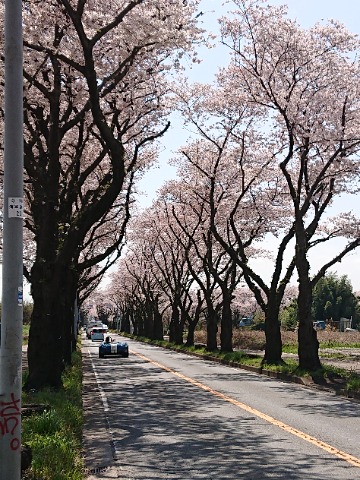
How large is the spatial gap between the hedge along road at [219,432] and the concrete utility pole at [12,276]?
2886mm

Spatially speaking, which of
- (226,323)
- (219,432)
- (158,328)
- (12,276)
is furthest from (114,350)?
(12,276)

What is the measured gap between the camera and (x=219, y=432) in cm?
1135

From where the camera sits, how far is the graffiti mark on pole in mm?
5543

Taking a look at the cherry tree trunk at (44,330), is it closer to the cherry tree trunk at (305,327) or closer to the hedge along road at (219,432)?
the hedge along road at (219,432)

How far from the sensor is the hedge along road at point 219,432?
849cm

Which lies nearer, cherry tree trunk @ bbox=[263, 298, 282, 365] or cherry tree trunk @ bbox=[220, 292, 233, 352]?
cherry tree trunk @ bbox=[263, 298, 282, 365]

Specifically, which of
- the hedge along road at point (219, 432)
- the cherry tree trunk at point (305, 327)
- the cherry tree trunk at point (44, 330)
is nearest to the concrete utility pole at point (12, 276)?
the hedge along road at point (219, 432)

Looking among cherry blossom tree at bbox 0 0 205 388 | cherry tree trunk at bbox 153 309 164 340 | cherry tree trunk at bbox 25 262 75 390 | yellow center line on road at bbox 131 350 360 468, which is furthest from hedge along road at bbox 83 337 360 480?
cherry tree trunk at bbox 153 309 164 340

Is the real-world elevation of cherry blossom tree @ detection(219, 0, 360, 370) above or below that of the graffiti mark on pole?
above

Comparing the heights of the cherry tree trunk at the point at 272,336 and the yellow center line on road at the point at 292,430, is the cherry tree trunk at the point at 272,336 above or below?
above

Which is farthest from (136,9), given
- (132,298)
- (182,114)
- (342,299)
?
(342,299)

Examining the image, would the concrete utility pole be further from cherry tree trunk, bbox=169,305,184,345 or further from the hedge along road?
cherry tree trunk, bbox=169,305,184,345

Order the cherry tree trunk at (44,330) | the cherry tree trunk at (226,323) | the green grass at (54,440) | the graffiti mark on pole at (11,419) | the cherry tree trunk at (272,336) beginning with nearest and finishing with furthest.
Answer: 1. the graffiti mark on pole at (11,419)
2. the green grass at (54,440)
3. the cherry tree trunk at (44,330)
4. the cherry tree trunk at (272,336)
5. the cherry tree trunk at (226,323)

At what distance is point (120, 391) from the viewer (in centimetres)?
1883
